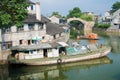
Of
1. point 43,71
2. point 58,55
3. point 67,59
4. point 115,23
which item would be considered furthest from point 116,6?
point 43,71

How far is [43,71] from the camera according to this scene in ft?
110

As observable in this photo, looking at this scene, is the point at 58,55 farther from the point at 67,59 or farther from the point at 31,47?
the point at 31,47

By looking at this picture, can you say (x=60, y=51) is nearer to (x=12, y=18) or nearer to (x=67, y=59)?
(x=67, y=59)

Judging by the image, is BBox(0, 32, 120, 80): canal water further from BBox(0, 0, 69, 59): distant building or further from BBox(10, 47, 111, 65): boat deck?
BBox(0, 0, 69, 59): distant building

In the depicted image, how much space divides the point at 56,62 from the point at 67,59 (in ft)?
5.89

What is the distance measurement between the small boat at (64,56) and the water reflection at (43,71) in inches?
26.7

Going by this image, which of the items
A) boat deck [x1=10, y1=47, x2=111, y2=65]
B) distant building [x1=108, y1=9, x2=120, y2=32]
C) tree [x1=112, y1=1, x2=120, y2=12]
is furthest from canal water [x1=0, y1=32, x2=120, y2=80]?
tree [x1=112, y1=1, x2=120, y2=12]

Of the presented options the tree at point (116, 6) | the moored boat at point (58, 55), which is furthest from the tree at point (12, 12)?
the tree at point (116, 6)

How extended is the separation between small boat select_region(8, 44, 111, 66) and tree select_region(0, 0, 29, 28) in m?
14.1

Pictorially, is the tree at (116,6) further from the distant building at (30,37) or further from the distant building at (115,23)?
the distant building at (30,37)

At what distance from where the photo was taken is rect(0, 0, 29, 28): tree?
64.0ft

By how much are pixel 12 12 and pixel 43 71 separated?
14681 mm

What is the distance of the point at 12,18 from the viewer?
20797 mm

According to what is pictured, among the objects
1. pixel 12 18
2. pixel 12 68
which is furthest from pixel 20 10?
pixel 12 68
